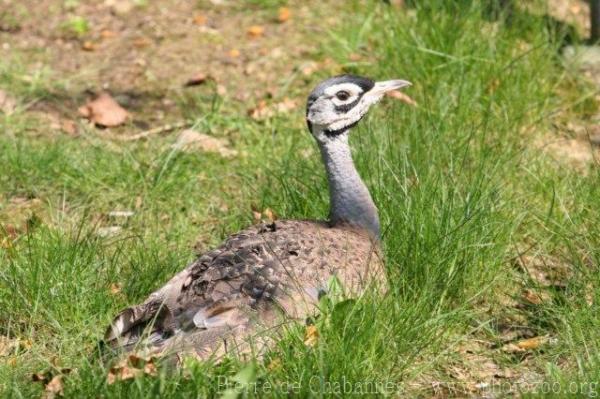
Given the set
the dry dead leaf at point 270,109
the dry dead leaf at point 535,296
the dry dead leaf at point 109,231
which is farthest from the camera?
the dry dead leaf at point 270,109

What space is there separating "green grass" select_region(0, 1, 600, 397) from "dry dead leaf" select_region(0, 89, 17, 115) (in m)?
0.12

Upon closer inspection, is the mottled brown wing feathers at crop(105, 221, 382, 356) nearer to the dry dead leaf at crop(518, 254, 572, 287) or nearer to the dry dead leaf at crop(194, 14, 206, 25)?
the dry dead leaf at crop(518, 254, 572, 287)

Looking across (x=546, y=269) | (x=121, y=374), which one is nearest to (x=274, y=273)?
(x=121, y=374)

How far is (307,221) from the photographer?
457 cm

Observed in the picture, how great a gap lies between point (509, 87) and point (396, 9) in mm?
1116

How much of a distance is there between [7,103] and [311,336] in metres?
3.59

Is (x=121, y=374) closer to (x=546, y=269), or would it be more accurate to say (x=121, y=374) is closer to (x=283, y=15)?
(x=546, y=269)

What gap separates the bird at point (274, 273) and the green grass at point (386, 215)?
135 mm

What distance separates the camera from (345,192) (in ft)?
15.3

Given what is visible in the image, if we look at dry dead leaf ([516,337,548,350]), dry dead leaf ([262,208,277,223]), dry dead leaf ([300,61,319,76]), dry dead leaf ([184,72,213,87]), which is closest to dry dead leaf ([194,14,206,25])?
dry dead leaf ([184,72,213,87])

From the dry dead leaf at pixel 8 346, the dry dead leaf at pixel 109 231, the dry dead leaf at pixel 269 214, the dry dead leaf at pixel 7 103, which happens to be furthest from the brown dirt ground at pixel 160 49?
the dry dead leaf at pixel 8 346

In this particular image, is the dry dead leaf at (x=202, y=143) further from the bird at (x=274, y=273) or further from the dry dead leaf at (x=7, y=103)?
the bird at (x=274, y=273)

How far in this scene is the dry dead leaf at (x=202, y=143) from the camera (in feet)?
20.4

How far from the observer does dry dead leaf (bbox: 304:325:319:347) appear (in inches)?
154
